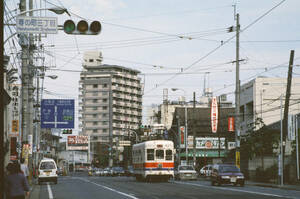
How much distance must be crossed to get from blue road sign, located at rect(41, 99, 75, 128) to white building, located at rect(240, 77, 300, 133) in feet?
99.2

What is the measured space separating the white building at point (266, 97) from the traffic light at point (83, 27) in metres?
52.4

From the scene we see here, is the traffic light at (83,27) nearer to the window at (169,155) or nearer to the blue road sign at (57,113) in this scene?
the blue road sign at (57,113)

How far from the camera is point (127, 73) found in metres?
150

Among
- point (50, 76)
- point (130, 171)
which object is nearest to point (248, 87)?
point (130, 171)

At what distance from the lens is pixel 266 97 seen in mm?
67500

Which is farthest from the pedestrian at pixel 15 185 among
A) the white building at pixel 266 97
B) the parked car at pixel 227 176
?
the white building at pixel 266 97

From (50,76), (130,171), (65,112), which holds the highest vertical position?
(50,76)

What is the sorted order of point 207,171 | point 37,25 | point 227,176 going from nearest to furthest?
point 37,25 → point 227,176 → point 207,171

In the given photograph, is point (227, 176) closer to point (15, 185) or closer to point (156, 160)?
point (156, 160)

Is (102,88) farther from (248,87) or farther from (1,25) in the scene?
(1,25)

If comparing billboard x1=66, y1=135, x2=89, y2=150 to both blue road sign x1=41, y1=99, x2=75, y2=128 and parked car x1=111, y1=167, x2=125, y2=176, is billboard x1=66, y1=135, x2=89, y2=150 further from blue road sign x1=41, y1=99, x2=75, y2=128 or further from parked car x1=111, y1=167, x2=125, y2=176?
blue road sign x1=41, y1=99, x2=75, y2=128

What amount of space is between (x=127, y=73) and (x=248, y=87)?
269 ft

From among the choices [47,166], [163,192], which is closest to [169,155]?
[47,166]

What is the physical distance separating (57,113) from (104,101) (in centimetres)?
10268
